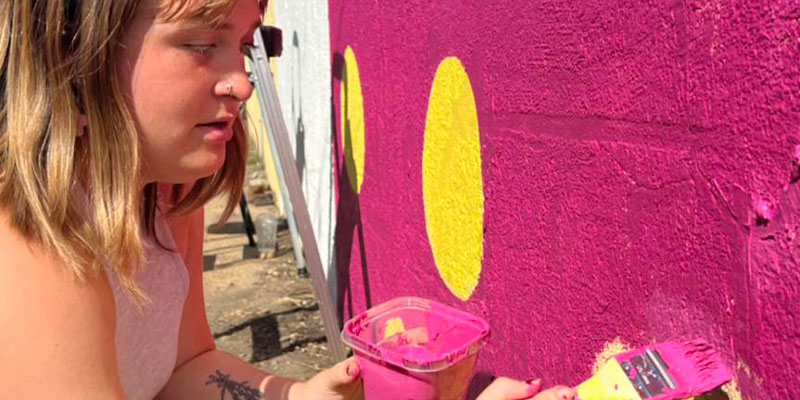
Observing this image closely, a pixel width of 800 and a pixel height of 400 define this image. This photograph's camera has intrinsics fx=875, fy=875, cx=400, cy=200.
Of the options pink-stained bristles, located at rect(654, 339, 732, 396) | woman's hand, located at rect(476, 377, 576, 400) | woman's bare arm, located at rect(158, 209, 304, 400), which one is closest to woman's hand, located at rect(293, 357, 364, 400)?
woman's bare arm, located at rect(158, 209, 304, 400)

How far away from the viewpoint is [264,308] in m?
5.20

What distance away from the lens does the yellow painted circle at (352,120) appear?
327 centimetres

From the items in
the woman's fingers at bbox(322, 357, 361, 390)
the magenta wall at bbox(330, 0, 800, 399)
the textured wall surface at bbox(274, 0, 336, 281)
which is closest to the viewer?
the magenta wall at bbox(330, 0, 800, 399)

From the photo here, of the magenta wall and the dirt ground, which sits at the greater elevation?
the magenta wall

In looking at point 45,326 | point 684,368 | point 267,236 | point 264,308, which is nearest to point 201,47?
point 45,326

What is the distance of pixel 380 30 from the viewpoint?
2.82 m

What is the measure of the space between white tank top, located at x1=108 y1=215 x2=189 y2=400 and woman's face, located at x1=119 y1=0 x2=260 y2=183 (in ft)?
1.02

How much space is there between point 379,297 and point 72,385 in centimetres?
193

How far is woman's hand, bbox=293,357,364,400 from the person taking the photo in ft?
5.50

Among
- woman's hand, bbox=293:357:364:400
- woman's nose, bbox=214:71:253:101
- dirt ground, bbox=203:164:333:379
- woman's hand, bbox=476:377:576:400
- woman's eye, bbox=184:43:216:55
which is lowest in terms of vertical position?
dirt ground, bbox=203:164:333:379

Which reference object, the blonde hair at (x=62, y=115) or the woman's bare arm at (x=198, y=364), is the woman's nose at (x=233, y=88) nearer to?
the blonde hair at (x=62, y=115)

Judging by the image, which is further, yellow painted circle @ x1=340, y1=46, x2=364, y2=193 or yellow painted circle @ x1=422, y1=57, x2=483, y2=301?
yellow painted circle @ x1=340, y1=46, x2=364, y2=193

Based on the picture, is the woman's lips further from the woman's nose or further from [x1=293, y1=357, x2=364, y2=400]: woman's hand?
[x1=293, y1=357, x2=364, y2=400]: woman's hand

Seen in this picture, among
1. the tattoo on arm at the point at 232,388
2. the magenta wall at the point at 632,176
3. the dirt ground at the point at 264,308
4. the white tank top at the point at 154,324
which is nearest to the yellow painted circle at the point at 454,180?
the magenta wall at the point at 632,176
